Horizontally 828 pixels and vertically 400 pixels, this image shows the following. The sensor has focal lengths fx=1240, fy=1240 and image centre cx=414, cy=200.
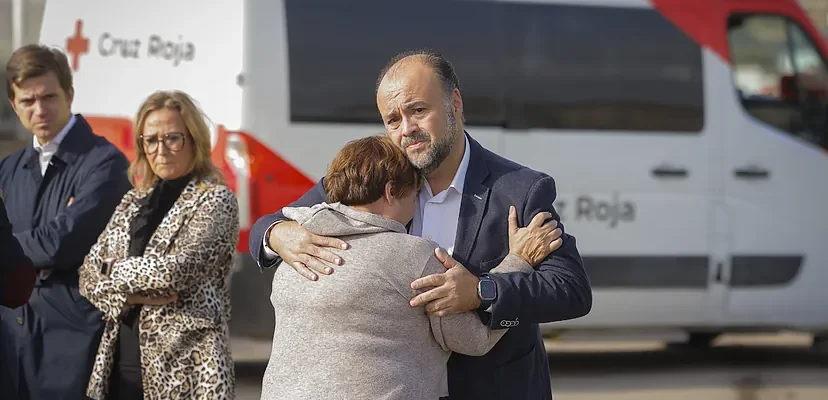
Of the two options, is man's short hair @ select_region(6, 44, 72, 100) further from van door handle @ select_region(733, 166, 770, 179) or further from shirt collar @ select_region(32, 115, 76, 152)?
van door handle @ select_region(733, 166, 770, 179)

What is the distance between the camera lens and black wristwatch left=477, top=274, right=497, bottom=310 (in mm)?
2688

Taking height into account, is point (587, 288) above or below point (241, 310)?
above

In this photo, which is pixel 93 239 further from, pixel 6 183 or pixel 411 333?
pixel 411 333

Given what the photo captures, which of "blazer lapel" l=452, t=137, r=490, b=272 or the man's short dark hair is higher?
the man's short dark hair

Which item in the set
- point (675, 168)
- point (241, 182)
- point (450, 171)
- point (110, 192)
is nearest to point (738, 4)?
point (675, 168)

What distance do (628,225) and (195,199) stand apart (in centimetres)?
416

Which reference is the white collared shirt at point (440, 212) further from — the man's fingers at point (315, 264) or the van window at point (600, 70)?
the van window at point (600, 70)

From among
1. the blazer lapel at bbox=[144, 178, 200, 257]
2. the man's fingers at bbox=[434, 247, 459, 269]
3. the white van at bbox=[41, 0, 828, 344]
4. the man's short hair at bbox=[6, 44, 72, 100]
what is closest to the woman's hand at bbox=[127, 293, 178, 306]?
the blazer lapel at bbox=[144, 178, 200, 257]

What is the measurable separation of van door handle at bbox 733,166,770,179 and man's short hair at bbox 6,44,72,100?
4.71 metres

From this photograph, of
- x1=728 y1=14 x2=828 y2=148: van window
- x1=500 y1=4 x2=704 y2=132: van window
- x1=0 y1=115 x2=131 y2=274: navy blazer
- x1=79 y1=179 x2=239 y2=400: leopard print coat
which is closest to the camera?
x1=79 y1=179 x2=239 y2=400: leopard print coat

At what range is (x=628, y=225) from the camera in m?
7.65

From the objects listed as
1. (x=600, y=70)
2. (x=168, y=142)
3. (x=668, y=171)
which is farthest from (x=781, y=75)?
(x=168, y=142)

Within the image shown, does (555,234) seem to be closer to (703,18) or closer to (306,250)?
(306,250)

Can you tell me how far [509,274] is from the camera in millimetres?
2732
